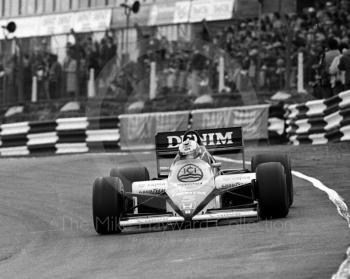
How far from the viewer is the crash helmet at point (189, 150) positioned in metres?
11.9

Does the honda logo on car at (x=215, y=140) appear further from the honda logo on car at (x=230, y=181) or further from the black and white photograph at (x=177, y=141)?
the honda logo on car at (x=230, y=181)

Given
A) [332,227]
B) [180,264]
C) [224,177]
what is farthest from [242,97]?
[180,264]

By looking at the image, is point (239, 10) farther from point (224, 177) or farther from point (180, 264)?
point (180, 264)

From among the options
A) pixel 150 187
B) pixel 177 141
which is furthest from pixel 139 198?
pixel 177 141

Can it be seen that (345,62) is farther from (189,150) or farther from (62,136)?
(189,150)

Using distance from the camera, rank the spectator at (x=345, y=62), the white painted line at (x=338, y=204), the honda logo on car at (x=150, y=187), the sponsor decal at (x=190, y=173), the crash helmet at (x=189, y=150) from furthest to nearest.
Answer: the spectator at (x=345, y=62) < the honda logo on car at (x=150, y=187) < the crash helmet at (x=189, y=150) < the sponsor decal at (x=190, y=173) < the white painted line at (x=338, y=204)

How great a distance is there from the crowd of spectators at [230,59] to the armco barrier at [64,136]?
1092 millimetres

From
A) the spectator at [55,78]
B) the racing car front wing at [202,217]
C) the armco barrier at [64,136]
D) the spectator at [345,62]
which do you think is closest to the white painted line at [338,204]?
the racing car front wing at [202,217]

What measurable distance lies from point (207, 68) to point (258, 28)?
154 cm

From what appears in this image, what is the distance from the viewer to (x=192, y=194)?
11312 millimetres

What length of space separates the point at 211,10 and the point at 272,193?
19.4 meters

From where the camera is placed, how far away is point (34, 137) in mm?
27641

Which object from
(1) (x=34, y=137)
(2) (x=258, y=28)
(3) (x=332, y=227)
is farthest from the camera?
(1) (x=34, y=137)

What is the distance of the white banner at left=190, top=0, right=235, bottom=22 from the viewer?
29359 millimetres
